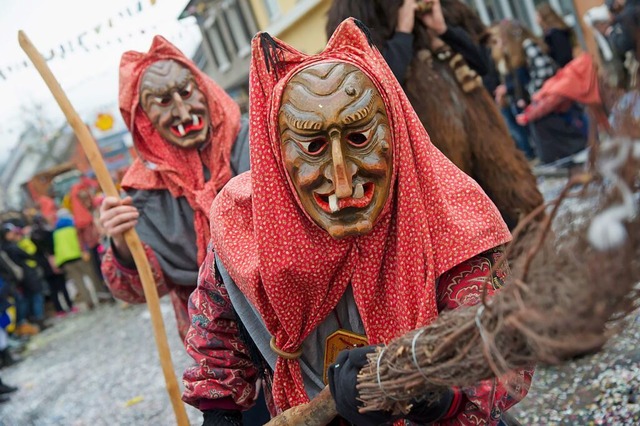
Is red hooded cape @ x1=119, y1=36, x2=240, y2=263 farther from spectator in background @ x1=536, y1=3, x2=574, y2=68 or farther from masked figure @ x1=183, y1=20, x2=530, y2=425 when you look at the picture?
spectator in background @ x1=536, y1=3, x2=574, y2=68

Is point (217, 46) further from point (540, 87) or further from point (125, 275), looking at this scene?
point (125, 275)

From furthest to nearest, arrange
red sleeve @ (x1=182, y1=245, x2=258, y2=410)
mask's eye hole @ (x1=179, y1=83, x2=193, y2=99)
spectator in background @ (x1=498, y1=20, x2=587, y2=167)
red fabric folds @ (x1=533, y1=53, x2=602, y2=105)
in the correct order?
spectator in background @ (x1=498, y1=20, x2=587, y2=167) → red fabric folds @ (x1=533, y1=53, x2=602, y2=105) → mask's eye hole @ (x1=179, y1=83, x2=193, y2=99) → red sleeve @ (x1=182, y1=245, x2=258, y2=410)

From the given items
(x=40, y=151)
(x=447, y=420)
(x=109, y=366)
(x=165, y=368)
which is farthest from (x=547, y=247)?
(x=40, y=151)

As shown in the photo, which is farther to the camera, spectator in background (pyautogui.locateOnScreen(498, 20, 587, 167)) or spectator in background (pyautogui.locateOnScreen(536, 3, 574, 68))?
spectator in background (pyautogui.locateOnScreen(536, 3, 574, 68))

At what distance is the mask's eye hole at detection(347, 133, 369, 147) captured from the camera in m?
1.87

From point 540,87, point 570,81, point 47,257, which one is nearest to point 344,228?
point 570,81

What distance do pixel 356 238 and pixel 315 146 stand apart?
0.25m

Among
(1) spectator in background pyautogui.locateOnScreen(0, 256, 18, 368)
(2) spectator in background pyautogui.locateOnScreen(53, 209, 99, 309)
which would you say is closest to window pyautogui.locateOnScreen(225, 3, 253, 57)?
(2) spectator in background pyautogui.locateOnScreen(53, 209, 99, 309)

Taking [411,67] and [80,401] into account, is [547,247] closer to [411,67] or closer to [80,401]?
[411,67]

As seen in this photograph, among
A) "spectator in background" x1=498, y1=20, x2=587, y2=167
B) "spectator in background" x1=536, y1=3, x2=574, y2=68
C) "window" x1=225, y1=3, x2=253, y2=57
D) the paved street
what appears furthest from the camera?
"window" x1=225, y1=3, x2=253, y2=57

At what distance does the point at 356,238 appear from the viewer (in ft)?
6.33

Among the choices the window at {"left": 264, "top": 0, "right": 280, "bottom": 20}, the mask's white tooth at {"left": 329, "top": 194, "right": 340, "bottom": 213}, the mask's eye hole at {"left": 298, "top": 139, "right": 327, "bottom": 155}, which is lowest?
the mask's white tooth at {"left": 329, "top": 194, "right": 340, "bottom": 213}

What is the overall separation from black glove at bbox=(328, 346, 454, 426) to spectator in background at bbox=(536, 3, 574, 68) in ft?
23.9

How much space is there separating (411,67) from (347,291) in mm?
1683
